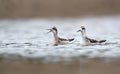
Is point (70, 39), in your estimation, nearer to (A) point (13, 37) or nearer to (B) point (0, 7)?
(A) point (13, 37)

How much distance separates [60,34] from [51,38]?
57 mm

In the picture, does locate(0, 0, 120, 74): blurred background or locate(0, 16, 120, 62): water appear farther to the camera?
locate(0, 16, 120, 62): water

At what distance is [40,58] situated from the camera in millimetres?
2404

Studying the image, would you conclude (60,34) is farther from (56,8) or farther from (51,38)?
(56,8)

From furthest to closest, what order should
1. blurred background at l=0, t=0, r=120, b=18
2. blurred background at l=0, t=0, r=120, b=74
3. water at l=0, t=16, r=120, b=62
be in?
blurred background at l=0, t=0, r=120, b=18
water at l=0, t=16, r=120, b=62
blurred background at l=0, t=0, r=120, b=74

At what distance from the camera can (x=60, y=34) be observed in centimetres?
259

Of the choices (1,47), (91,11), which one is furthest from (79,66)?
(91,11)

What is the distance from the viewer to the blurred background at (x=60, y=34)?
2.29m

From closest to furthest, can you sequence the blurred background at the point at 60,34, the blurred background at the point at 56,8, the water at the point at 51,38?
the blurred background at the point at 60,34 < the water at the point at 51,38 < the blurred background at the point at 56,8

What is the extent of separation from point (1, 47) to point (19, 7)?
564mm

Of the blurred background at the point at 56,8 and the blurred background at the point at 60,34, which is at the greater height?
the blurred background at the point at 56,8

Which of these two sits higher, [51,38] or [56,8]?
[56,8]

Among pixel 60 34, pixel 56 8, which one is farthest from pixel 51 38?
pixel 56 8

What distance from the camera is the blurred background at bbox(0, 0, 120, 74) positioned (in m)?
2.29
